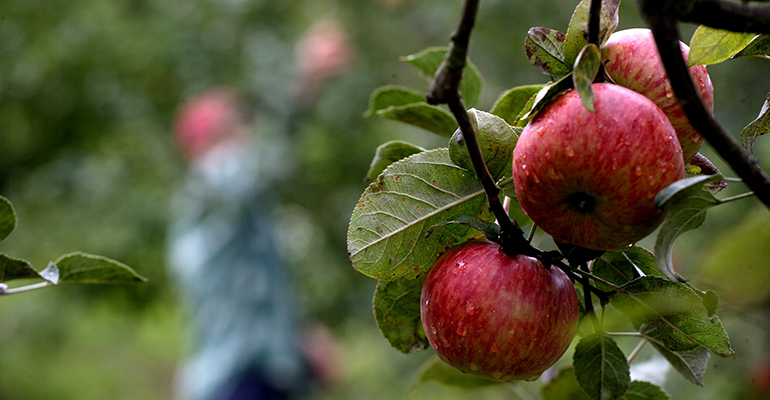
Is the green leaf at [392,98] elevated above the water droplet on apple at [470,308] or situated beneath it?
elevated above

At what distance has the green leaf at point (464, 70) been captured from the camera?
2.01ft

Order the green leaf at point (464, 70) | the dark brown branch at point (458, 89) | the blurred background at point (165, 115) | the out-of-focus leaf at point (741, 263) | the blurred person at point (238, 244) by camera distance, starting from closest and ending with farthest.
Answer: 1. the out-of-focus leaf at point (741, 263)
2. the dark brown branch at point (458, 89)
3. the green leaf at point (464, 70)
4. the blurred background at point (165, 115)
5. the blurred person at point (238, 244)

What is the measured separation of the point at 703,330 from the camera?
15.8 inches

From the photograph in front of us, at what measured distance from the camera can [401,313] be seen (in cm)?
52

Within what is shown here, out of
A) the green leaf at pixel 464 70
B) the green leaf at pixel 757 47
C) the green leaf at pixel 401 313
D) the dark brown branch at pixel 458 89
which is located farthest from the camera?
the green leaf at pixel 464 70

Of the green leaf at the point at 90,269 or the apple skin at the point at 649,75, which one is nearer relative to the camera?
the apple skin at the point at 649,75

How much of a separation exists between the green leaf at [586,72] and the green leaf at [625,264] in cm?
16

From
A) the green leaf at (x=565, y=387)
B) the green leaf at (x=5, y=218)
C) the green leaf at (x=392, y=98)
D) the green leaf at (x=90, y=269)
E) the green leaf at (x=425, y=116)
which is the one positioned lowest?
the green leaf at (x=565, y=387)

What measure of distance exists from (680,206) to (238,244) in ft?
8.60

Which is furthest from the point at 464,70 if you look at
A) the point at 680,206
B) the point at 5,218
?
the point at 5,218

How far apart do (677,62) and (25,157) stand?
119 inches

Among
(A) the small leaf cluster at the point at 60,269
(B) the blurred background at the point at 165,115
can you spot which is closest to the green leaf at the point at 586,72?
(A) the small leaf cluster at the point at 60,269

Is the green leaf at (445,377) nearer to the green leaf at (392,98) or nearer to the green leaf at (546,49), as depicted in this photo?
the green leaf at (392,98)

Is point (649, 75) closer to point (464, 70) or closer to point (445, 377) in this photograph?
point (464, 70)
